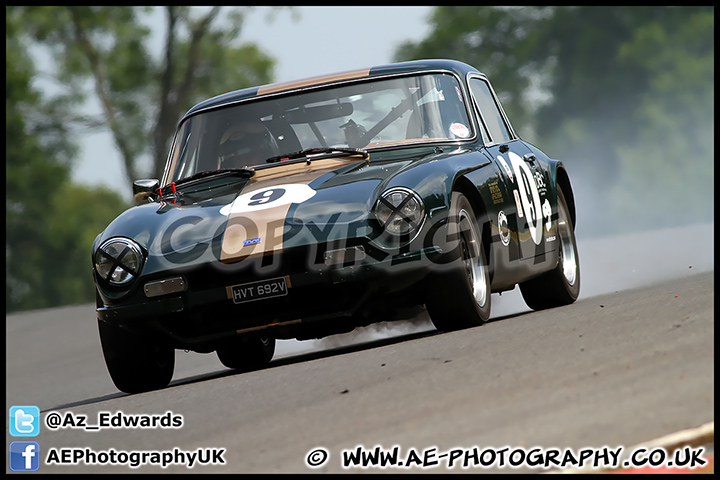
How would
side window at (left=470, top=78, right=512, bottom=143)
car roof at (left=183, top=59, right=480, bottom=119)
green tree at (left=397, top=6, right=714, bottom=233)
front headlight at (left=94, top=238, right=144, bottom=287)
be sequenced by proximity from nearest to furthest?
front headlight at (left=94, top=238, right=144, bottom=287) < car roof at (left=183, top=59, right=480, bottom=119) < side window at (left=470, top=78, right=512, bottom=143) < green tree at (left=397, top=6, right=714, bottom=233)

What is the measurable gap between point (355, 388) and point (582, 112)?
4844 cm

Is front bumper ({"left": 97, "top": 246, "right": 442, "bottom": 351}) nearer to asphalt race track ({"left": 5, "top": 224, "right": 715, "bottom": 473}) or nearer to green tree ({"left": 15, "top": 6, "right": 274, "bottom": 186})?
asphalt race track ({"left": 5, "top": 224, "right": 715, "bottom": 473})

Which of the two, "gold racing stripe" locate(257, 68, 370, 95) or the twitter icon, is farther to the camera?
"gold racing stripe" locate(257, 68, 370, 95)

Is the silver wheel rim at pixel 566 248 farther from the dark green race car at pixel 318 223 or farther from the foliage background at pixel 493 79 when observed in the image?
the foliage background at pixel 493 79

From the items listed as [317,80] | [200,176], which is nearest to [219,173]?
[200,176]

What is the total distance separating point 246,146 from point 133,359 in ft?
5.47

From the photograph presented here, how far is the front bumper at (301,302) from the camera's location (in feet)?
18.7

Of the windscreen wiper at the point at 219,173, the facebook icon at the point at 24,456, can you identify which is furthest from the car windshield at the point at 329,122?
the facebook icon at the point at 24,456

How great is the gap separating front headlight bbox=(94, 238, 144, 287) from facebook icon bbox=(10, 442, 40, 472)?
4.39 feet

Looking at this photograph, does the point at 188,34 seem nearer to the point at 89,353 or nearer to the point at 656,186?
the point at 656,186

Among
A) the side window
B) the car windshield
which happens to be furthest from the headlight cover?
the side window

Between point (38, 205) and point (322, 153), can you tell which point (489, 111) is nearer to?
point (322, 153)

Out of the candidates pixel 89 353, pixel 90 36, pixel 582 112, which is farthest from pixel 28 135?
pixel 89 353

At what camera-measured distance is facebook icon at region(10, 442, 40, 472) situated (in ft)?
14.1
